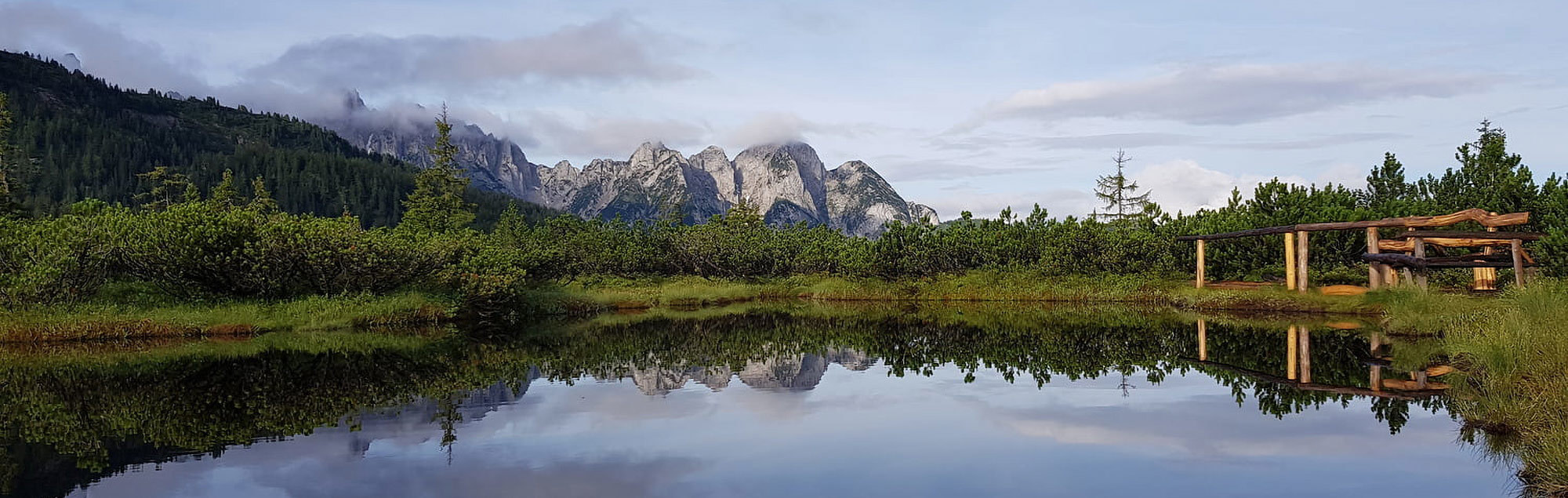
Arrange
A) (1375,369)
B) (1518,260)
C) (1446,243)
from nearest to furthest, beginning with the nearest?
(1375,369)
(1518,260)
(1446,243)

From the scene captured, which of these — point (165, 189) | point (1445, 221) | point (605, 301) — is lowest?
point (605, 301)

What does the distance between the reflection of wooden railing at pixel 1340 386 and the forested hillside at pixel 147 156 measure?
98.0 metres

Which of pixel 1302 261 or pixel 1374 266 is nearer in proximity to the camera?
pixel 1374 266

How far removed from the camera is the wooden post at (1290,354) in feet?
50.8

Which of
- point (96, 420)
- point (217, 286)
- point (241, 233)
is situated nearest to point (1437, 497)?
point (96, 420)

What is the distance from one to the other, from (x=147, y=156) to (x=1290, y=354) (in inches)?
6225

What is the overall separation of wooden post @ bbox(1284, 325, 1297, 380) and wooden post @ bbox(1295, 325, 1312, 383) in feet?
0.34

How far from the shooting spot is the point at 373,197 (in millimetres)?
123938

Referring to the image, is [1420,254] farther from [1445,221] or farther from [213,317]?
[213,317]

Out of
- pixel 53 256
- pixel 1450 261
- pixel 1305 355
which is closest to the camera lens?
pixel 1305 355

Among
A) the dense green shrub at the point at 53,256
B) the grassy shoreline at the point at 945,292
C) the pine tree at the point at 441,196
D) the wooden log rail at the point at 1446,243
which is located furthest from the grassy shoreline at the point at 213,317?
the wooden log rail at the point at 1446,243

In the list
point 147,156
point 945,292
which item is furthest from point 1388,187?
point 147,156

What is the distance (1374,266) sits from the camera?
27.6 m

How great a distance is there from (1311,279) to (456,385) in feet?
95.3
